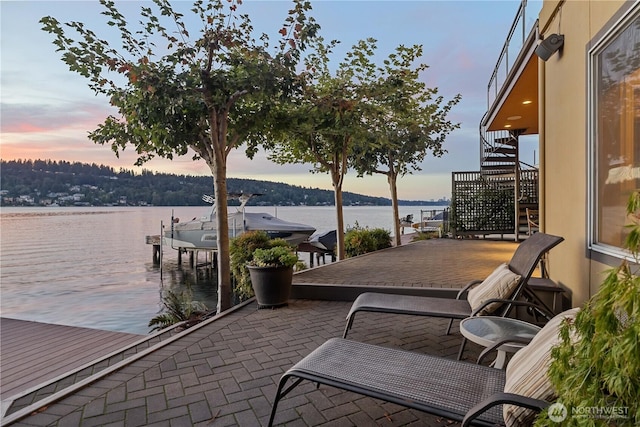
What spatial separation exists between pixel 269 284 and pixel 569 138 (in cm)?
371

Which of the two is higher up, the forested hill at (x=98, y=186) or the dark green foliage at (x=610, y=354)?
the forested hill at (x=98, y=186)

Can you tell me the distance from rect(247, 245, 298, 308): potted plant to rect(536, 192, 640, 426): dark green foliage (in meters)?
4.17

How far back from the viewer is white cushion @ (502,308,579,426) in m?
1.50

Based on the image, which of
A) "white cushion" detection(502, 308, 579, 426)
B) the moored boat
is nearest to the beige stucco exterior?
"white cushion" detection(502, 308, 579, 426)

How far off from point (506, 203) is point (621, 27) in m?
11.0

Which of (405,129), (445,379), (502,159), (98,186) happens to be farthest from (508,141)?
(98,186)

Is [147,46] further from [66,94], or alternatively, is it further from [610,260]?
[66,94]

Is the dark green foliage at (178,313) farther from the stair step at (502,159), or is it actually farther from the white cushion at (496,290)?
the stair step at (502,159)

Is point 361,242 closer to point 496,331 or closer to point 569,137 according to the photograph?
point 569,137

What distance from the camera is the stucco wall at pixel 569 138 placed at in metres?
3.31

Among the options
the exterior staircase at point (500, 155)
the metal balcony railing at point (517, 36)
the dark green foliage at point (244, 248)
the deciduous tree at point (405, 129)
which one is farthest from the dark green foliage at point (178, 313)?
the exterior staircase at point (500, 155)

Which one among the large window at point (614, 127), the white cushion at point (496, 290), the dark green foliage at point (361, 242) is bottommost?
the dark green foliage at point (361, 242)

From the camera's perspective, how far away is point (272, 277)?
500 centimetres

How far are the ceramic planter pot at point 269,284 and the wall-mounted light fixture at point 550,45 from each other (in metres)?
3.86
